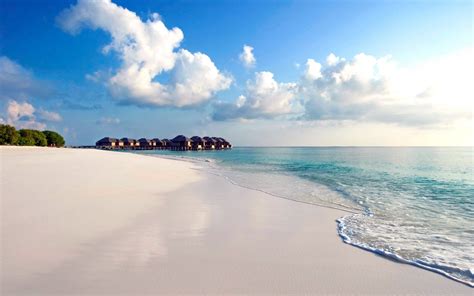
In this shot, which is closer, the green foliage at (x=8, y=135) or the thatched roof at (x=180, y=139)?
the green foliage at (x=8, y=135)

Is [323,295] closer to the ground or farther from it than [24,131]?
closer to the ground

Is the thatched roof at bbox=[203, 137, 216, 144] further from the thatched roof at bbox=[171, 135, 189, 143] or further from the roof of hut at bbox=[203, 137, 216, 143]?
the thatched roof at bbox=[171, 135, 189, 143]

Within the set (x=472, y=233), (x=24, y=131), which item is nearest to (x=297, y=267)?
(x=472, y=233)

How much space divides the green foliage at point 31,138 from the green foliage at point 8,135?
10.3 ft

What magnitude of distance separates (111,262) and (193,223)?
2174 mm

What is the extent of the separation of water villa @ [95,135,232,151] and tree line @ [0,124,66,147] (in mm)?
38615

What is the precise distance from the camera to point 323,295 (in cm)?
310

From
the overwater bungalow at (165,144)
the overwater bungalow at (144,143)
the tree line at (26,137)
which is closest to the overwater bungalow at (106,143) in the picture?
the overwater bungalow at (144,143)

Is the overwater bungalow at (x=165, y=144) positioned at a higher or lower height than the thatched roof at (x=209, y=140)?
lower

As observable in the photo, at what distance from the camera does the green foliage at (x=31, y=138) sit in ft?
177

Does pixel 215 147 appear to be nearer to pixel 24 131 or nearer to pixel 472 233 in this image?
pixel 24 131

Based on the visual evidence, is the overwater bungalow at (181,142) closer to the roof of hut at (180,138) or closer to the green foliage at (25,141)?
the roof of hut at (180,138)

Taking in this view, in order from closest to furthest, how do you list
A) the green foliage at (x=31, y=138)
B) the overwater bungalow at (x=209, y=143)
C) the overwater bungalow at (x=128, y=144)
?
the green foliage at (x=31, y=138), the overwater bungalow at (x=128, y=144), the overwater bungalow at (x=209, y=143)

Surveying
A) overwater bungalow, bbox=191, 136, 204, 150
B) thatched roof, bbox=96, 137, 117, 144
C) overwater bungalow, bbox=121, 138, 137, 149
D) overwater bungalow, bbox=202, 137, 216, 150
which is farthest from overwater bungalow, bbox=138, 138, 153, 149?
overwater bungalow, bbox=202, 137, 216, 150
